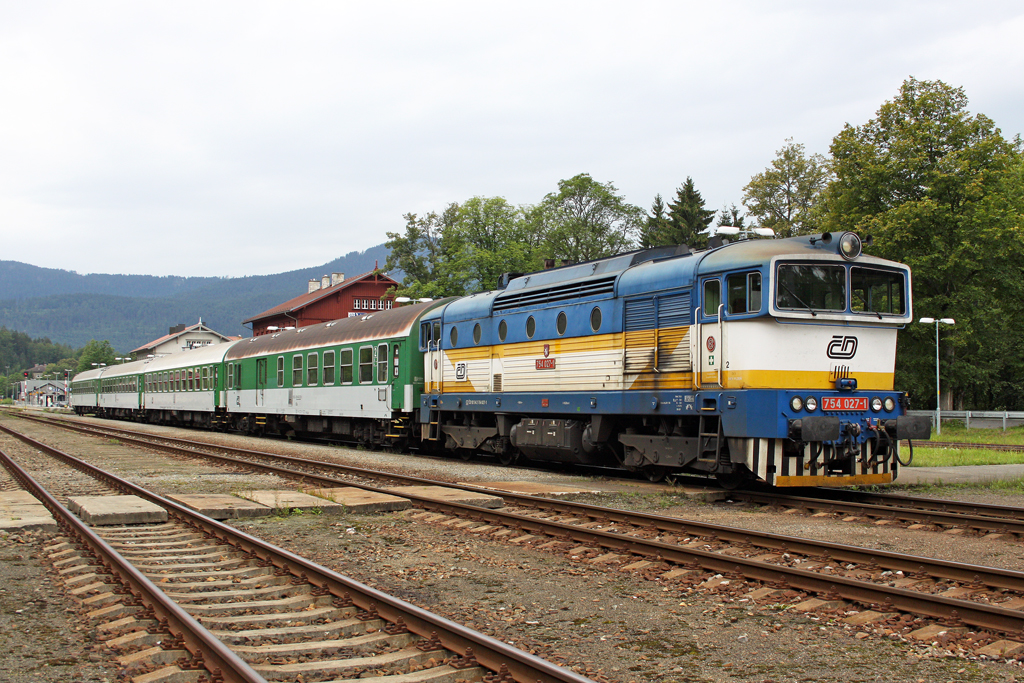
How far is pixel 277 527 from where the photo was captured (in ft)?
34.9

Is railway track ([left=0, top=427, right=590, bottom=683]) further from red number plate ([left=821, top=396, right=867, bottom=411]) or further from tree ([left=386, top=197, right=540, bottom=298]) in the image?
tree ([left=386, top=197, right=540, bottom=298])

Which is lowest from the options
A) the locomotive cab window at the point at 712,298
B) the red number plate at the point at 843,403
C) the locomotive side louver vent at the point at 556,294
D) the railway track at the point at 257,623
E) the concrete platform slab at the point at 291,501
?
the concrete platform slab at the point at 291,501

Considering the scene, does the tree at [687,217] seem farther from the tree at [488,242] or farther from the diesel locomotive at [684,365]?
the diesel locomotive at [684,365]

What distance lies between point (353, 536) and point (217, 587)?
2608 mm

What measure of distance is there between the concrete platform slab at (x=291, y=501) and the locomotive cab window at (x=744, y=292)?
621 centimetres

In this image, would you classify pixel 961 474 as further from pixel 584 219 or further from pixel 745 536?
pixel 584 219

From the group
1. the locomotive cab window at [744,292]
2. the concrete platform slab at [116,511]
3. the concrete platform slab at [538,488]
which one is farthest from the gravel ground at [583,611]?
the locomotive cab window at [744,292]

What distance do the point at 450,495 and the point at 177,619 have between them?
704 cm

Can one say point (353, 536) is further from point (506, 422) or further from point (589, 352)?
point (506, 422)

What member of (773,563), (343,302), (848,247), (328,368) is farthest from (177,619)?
(343,302)

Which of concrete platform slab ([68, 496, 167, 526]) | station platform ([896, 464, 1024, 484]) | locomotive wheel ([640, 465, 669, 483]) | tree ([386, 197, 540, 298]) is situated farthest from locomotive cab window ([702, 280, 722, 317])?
tree ([386, 197, 540, 298])

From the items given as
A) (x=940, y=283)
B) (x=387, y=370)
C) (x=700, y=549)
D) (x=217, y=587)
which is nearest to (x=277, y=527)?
(x=217, y=587)

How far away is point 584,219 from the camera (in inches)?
2699

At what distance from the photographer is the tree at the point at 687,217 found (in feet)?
206
